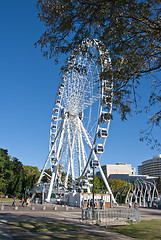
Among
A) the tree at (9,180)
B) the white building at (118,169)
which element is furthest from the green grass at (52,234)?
the white building at (118,169)

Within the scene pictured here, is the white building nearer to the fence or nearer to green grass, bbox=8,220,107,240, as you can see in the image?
the fence

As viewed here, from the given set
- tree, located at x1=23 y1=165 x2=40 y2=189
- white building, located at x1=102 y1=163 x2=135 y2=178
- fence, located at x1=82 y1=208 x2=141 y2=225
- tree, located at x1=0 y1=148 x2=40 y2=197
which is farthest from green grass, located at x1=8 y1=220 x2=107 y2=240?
white building, located at x1=102 y1=163 x2=135 y2=178

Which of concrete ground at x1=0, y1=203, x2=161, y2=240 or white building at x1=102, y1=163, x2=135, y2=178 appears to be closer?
concrete ground at x1=0, y1=203, x2=161, y2=240

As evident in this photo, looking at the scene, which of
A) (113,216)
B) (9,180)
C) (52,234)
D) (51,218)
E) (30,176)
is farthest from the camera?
(30,176)

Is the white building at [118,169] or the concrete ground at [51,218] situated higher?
the white building at [118,169]

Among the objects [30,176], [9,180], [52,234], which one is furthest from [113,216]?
[30,176]

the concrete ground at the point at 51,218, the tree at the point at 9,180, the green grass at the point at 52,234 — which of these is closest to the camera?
the green grass at the point at 52,234

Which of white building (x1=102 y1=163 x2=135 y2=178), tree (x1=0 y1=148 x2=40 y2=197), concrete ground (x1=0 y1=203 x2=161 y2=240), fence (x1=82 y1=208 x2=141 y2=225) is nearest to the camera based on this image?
concrete ground (x1=0 y1=203 x2=161 y2=240)

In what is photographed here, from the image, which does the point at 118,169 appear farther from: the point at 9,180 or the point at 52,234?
the point at 52,234

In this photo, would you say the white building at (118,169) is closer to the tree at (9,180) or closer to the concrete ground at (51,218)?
the tree at (9,180)

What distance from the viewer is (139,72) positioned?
11.7 metres

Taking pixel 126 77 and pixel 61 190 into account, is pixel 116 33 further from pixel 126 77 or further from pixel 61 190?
pixel 61 190

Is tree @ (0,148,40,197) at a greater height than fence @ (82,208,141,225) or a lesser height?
greater

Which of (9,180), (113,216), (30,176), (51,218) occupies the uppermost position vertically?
(30,176)
